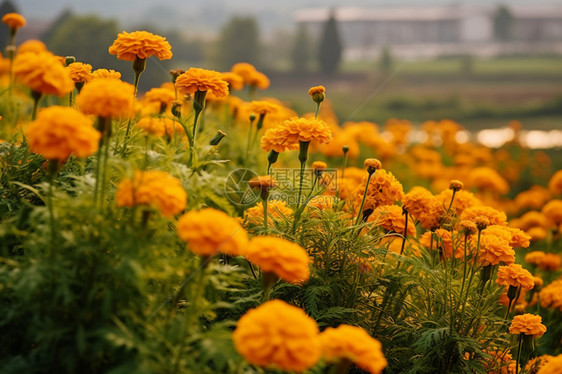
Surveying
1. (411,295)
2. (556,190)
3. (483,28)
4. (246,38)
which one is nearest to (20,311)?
(411,295)

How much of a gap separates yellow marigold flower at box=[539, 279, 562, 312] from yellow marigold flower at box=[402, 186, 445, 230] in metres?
0.90

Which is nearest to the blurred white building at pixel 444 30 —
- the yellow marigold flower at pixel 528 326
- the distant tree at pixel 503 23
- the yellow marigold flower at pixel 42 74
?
the distant tree at pixel 503 23

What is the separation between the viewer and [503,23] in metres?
33.6

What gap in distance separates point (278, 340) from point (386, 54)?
81.0 feet

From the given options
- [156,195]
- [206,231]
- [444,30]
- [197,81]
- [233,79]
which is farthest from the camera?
[444,30]

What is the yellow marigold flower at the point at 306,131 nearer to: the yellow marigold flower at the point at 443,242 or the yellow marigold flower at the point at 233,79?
the yellow marigold flower at the point at 443,242

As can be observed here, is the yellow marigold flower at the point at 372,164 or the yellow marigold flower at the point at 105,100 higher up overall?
the yellow marigold flower at the point at 105,100

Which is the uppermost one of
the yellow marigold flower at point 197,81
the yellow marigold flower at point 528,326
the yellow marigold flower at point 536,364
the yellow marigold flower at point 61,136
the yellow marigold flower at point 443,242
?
the yellow marigold flower at point 197,81

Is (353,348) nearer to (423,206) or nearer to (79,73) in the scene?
(423,206)

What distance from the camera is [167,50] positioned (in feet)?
7.69

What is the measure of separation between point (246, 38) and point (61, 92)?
895 inches

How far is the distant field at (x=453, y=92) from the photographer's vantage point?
1764cm

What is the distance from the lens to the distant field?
17641 millimetres

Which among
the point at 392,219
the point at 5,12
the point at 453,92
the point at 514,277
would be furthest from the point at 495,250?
the point at 453,92
